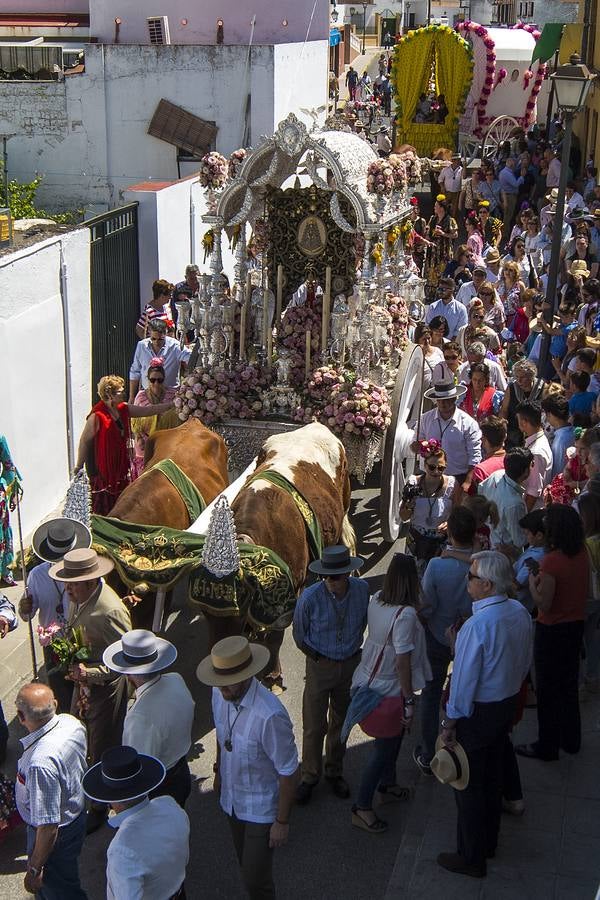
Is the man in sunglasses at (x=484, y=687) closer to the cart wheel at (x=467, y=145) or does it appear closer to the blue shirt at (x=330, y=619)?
the blue shirt at (x=330, y=619)

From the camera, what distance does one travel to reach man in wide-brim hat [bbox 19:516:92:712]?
6953 mm

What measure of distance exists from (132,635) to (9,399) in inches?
211

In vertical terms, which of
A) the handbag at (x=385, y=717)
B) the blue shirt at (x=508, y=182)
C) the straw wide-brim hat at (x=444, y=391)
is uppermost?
the blue shirt at (x=508, y=182)

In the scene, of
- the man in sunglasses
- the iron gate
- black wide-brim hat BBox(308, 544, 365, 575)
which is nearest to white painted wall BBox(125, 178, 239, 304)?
the iron gate

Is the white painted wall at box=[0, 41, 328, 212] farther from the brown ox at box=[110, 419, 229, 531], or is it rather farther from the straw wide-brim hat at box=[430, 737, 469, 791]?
the straw wide-brim hat at box=[430, 737, 469, 791]

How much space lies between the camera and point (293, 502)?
8.29 meters

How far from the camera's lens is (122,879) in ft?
14.5

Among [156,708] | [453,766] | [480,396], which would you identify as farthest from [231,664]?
[480,396]

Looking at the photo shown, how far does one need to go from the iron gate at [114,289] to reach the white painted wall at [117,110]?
3.41 metres

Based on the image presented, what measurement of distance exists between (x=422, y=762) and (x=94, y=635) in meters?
2.19

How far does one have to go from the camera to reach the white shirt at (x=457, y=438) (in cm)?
950

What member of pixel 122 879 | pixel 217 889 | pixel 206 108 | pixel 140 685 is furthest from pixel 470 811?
pixel 206 108

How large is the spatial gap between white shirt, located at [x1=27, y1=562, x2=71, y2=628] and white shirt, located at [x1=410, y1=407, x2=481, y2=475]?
149 inches

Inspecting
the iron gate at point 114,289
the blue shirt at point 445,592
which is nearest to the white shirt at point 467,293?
the iron gate at point 114,289
